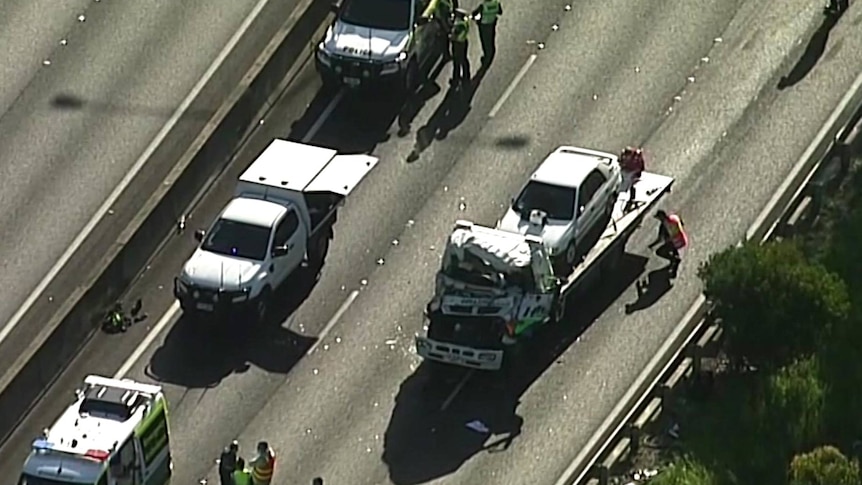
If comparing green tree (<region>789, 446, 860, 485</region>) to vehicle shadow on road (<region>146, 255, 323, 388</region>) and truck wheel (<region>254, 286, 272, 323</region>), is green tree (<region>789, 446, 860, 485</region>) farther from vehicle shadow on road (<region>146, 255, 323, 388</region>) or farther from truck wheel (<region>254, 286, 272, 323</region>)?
truck wheel (<region>254, 286, 272, 323</region>)

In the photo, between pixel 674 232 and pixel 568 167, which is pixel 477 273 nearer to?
pixel 568 167

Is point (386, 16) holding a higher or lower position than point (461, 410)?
higher

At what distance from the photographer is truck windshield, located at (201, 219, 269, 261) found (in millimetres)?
47969

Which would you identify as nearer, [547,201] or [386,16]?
[547,201]

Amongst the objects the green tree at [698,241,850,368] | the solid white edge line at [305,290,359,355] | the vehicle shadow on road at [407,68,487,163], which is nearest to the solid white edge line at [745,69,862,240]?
the green tree at [698,241,850,368]

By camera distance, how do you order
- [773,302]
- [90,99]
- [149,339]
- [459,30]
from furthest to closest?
1. [90,99]
2. [459,30]
3. [149,339]
4. [773,302]

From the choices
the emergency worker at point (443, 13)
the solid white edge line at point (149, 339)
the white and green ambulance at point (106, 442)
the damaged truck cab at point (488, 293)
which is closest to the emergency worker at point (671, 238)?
the damaged truck cab at point (488, 293)

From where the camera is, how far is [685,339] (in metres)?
46.5

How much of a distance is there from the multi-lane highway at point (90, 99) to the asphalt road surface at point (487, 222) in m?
1.57

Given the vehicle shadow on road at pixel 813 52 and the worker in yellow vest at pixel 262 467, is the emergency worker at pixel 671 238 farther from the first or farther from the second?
the worker in yellow vest at pixel 262 467

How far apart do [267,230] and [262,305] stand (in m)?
1.31

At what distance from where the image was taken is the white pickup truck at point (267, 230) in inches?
1869

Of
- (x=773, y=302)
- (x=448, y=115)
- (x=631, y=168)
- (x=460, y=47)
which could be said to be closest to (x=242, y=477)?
(x=773, y=302)

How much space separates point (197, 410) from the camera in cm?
4625
